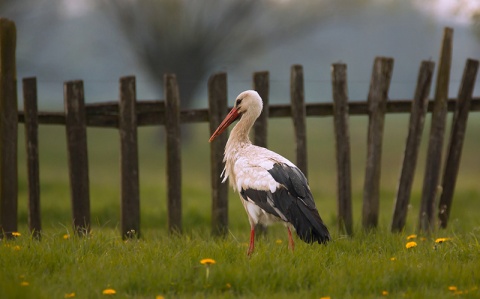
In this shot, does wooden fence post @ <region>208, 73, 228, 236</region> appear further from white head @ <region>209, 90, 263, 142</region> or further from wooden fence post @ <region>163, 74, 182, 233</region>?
white head @ <region>209, 90, 263, 142</region>

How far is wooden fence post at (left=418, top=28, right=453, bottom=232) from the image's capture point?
8.95 metres

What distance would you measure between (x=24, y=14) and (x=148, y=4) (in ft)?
10.6

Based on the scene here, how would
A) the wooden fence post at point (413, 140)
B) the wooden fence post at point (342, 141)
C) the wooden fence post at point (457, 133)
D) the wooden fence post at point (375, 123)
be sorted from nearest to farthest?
the wooden fence post at point (342, 141) → the wooden fence post at point (375, 123) → the wooden fence post at point (413, 140) → the wooden fence post at point (457, 133)

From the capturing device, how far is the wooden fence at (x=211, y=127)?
776cm

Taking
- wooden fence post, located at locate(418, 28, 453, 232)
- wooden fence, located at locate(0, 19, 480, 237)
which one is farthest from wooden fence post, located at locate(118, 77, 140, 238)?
wooden fence post, located at locate(418, 28, 453, 232)

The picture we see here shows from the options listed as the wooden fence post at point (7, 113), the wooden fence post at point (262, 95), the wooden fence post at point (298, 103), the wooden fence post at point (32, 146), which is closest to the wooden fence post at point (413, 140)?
the wooden fence post at point (298, 103)

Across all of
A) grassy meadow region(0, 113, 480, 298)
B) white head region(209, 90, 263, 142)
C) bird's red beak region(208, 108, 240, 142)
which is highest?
white head region(209, 90, 263, 142)

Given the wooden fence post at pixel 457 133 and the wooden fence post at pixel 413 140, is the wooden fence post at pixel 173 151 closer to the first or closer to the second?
the wooden fence post at pixel 413 140

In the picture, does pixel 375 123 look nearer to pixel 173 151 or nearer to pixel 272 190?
pixel 173 151

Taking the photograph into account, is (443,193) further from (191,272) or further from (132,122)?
(191,272)

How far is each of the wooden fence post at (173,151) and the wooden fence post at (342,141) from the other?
1.80 metres

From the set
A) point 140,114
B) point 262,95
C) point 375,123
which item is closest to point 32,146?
point 140,114

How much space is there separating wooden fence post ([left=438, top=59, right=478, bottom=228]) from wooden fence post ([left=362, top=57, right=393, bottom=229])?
1.03 metres

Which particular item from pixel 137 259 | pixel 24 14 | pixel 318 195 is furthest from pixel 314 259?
pixel 24 14
